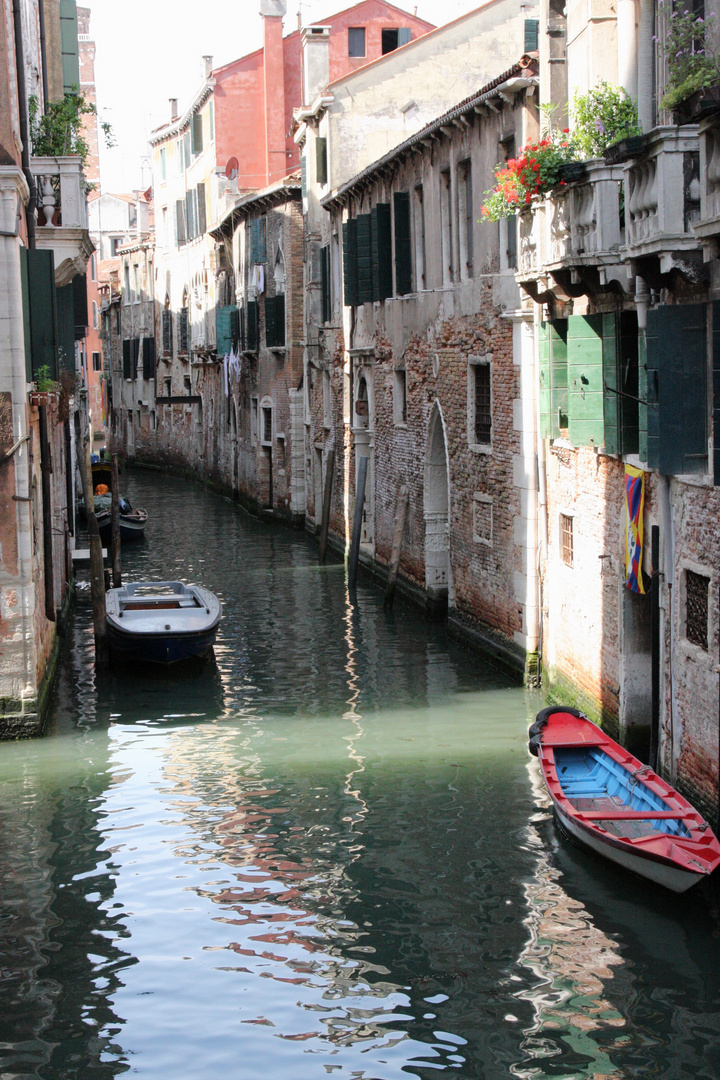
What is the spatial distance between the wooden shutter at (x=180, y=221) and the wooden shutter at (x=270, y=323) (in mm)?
13499

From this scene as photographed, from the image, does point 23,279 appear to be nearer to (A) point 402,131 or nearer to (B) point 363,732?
(B) point 363,732

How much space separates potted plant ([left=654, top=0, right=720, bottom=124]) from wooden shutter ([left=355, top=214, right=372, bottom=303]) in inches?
456

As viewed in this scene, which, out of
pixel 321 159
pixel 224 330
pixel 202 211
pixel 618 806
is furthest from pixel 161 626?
pixel 202 211

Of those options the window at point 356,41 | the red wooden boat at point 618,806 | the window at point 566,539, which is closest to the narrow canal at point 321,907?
the red wooden boat at point 618,806

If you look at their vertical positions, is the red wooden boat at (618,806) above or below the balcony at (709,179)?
below

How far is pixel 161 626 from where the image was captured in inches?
616

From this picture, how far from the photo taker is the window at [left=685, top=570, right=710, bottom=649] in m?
8.94

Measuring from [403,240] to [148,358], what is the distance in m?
30.1

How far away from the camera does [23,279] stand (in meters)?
12.0

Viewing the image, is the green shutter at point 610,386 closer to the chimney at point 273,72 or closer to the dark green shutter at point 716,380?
the dark green shutter at point 716,380

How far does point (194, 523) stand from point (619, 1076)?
2425 centimetres

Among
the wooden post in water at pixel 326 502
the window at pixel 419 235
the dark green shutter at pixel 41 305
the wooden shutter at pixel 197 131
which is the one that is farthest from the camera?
the wooden shutter at pixel 197 131

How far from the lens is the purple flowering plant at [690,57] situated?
8086 millimetres

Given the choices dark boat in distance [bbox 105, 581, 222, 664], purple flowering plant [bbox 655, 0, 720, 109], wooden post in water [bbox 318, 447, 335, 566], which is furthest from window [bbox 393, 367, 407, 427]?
purple flowering plant [bbox 655, 0, 720, 109]
